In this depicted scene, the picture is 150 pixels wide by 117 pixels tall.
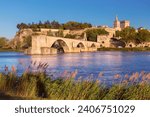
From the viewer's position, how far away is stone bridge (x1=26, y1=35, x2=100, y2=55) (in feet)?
212

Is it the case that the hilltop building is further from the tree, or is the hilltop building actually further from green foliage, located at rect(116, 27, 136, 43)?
the tree

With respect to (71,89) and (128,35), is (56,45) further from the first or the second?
(71,89)

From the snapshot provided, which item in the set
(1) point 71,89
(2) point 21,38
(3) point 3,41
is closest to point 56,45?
(3) point 3,41

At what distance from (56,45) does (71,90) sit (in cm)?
7951

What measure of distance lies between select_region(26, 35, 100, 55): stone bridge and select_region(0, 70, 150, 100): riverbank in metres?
54.4

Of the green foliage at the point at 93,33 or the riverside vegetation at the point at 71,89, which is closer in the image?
the riverside vegetation at the point at 71,89

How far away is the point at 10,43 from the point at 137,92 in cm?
10974

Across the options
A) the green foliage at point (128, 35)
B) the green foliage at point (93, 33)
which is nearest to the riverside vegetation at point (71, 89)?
the green foliage at point (128, 35)

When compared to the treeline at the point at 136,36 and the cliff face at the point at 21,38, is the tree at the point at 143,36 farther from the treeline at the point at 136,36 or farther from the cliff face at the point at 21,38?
the cliff face at the point at 21,38

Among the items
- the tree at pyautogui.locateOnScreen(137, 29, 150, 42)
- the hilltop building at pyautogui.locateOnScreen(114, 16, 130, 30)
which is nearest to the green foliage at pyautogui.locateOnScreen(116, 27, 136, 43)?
the tree at pyautogui.locateOnScreen(137, 29, 150, 42)

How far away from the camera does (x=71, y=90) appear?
30.5 ft

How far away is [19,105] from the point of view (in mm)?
7105

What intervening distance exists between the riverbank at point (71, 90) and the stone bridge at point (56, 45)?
54375 mm

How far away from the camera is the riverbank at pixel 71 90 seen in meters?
9.00
